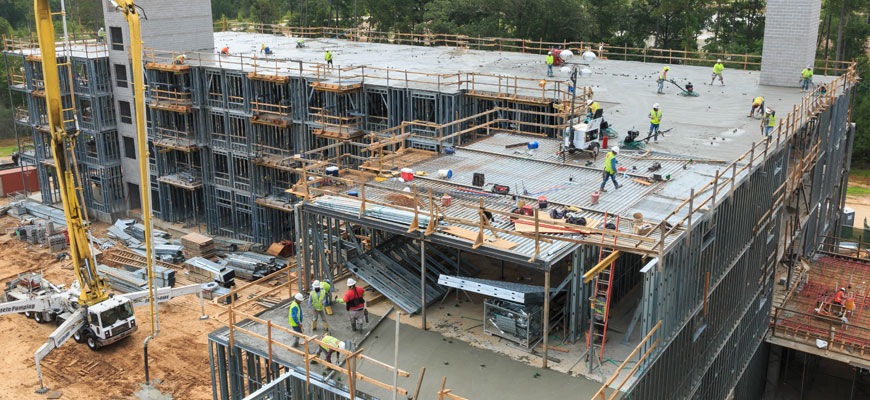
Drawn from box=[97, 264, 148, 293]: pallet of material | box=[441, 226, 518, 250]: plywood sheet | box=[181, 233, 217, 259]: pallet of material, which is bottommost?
box=[97, 264, 148, 293]: pallet of material

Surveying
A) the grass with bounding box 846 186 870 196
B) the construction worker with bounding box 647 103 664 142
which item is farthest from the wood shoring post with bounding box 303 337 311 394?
the grass with bounding box 846 186 870 196

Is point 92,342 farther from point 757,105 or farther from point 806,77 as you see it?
point 806,77

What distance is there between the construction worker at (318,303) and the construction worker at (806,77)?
110 feet

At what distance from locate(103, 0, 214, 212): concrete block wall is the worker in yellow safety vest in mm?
42006

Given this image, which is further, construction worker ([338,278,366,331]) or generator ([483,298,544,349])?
construction worker ([338,278,366,331])

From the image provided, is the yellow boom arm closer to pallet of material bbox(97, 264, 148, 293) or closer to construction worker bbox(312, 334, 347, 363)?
pallet of material bbox(97, 264, 148, 293)

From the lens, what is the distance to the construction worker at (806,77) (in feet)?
146

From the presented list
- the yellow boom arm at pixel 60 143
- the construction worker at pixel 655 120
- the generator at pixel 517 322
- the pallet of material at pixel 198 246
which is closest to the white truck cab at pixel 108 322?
the yellow boom arm at pixel 60 143

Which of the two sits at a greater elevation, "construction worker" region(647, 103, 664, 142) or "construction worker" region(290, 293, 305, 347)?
"construction worker" region(647, 103, 664, 142)

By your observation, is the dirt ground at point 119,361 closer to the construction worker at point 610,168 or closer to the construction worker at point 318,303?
the construction worker at point 318,303

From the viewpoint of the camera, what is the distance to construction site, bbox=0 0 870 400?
21.9 metres

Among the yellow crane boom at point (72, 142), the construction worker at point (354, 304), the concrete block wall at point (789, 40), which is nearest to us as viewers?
the construction worker at point (354, 304)

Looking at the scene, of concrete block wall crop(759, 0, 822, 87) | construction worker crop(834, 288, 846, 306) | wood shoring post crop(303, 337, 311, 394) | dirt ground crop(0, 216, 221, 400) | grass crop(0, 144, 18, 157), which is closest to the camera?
wood shoring post crop(303, 337, 311, 394)

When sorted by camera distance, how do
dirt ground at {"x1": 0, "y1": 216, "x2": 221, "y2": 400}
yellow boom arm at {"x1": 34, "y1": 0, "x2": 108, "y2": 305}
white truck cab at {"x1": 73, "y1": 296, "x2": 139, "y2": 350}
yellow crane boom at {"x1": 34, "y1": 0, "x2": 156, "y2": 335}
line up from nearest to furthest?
1. yellow crane boom at {"x1": 34, "y1": 0, "x2": 156, "y2": 335}
2. yellow boom arm at {"x1": 34, "y1": 0, "x2": 108, "y2": 305}
3. dirt ground at {"x1": 0, "y1": 216, "x2": 221, "y2": 400}
4. white truck cab at {"x1": 73, "y1": 296, "x2": 139, "y2": 350}
